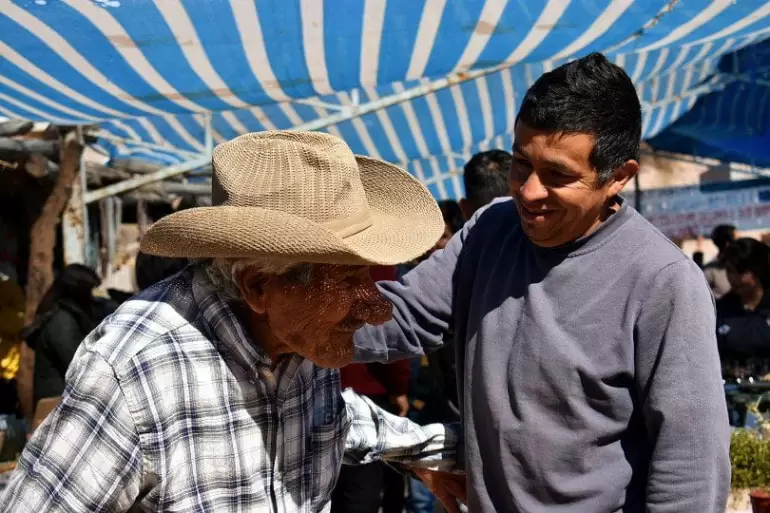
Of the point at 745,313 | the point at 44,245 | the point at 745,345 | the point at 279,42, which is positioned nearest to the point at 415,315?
the point at 279,42


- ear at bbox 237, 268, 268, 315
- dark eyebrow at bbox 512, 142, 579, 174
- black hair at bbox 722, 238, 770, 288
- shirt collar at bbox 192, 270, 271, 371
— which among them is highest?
dark eyebrow at bbox 512, 142, 579, 174

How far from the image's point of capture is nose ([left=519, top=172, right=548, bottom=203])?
1.79 metres

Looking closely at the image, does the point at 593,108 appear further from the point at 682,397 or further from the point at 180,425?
the point at 180,425

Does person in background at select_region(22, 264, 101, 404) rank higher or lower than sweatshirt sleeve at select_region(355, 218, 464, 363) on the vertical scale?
lower

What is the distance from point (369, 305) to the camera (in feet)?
5.46

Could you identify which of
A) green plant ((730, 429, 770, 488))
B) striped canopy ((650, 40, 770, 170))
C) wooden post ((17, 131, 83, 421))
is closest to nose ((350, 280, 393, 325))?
green plant ((730, 429, 770, 488))

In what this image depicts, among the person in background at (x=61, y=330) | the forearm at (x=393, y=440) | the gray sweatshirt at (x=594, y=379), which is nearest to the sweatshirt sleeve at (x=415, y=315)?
the gray sweatshirt at (x=594, y=379)

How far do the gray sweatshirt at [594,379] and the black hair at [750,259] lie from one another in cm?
418

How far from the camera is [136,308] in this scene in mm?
1572

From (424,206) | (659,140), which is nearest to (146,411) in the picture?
(424,206)

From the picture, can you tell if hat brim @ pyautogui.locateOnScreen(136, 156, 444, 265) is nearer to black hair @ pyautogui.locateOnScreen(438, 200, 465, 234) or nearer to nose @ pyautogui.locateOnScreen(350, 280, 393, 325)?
nose @ pyautogui.locateOnScreen(350, 280, 393, 325)

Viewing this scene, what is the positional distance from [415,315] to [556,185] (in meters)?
0.45

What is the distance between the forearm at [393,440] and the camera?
196cm

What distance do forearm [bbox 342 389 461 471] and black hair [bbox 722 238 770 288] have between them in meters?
4.14
